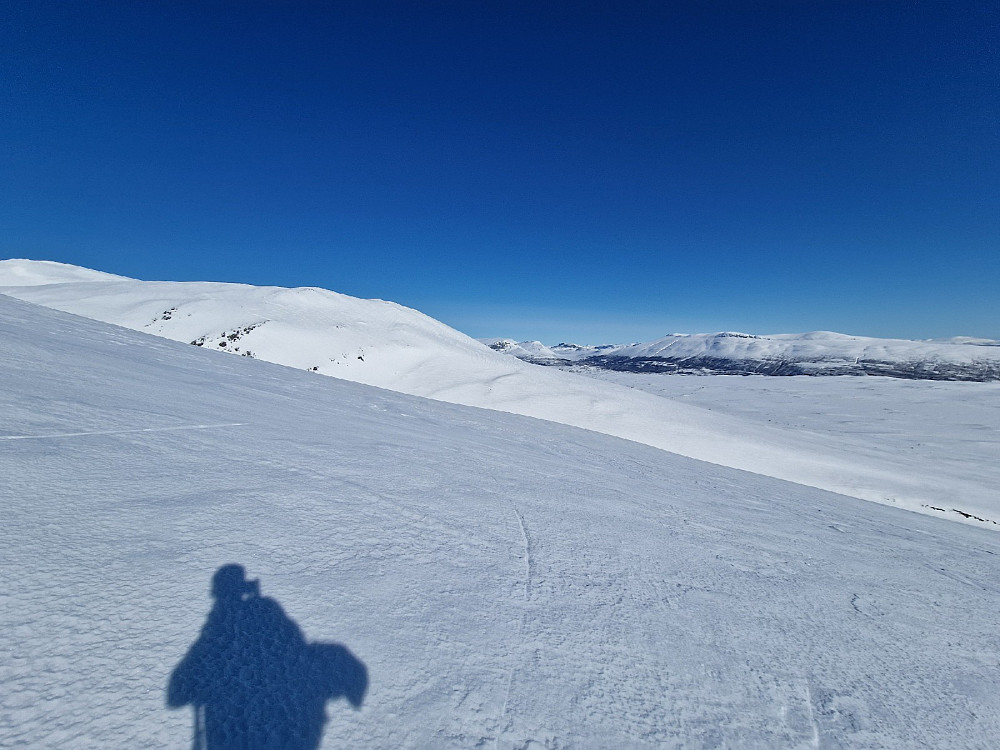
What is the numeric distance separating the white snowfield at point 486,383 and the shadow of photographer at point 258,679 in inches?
390

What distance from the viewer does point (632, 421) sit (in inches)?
486

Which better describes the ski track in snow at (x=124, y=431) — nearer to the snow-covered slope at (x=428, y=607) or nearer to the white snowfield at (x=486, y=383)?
the snow-covered slope at (x=428, y=607)

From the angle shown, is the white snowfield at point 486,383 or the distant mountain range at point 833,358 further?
the distant mountain range at point 833,358

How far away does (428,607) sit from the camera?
2.00 m

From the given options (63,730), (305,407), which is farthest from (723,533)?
(305,407)

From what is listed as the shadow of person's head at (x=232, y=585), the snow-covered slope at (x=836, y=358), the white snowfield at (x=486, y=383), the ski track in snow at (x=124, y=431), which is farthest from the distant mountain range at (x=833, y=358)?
the shadow of person's head at (x=232, y=585)

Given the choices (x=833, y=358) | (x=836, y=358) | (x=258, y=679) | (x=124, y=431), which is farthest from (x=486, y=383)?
(x=833, y=358)

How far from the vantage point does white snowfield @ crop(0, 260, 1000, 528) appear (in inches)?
366

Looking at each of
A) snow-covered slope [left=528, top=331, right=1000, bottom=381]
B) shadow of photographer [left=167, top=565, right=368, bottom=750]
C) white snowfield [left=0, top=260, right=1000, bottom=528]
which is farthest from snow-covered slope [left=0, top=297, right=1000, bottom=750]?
snow-covered slope [left=528, top=331, right=1000, bottom=381]

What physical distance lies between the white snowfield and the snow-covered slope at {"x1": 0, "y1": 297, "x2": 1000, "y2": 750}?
609cm

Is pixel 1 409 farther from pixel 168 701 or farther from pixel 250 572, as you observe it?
pixel 168 701

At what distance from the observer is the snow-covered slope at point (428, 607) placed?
1.40 meters

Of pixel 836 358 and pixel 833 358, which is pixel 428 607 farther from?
pixel 833 358

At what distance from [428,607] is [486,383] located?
12.8 m
